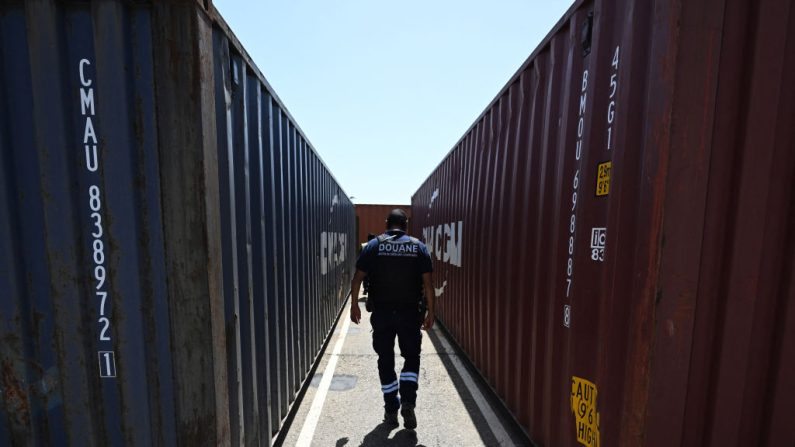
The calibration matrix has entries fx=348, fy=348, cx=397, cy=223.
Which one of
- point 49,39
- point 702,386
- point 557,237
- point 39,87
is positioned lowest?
point 702,386

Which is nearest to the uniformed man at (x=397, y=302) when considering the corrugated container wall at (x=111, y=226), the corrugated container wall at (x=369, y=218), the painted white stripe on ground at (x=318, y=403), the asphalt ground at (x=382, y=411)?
the asphalt ground at (x=382, y=411)

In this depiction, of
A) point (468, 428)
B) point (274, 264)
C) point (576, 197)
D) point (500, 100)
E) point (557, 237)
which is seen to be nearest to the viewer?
point (576, 197)

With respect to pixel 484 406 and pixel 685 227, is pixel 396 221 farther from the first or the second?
pixel 685 227

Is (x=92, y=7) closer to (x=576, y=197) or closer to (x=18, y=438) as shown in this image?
(x=18, y=438)

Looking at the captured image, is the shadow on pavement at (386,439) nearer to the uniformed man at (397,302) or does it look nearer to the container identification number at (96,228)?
the uniformed man at (397,302)

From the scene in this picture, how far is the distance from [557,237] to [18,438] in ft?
11.0

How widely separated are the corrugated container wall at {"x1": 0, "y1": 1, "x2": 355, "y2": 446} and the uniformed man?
1.70 m

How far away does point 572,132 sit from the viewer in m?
2.43

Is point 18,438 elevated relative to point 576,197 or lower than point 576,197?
lower

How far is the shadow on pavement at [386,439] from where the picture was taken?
313cm

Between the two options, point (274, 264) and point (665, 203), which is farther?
point (274, 264)

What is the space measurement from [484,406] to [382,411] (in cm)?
113

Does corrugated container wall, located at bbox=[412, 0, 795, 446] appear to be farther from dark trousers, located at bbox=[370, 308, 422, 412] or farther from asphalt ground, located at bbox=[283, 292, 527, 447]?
dark trousers, located at bbox=[370, 308, 422, 412]

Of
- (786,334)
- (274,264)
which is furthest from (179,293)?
(786,334)
